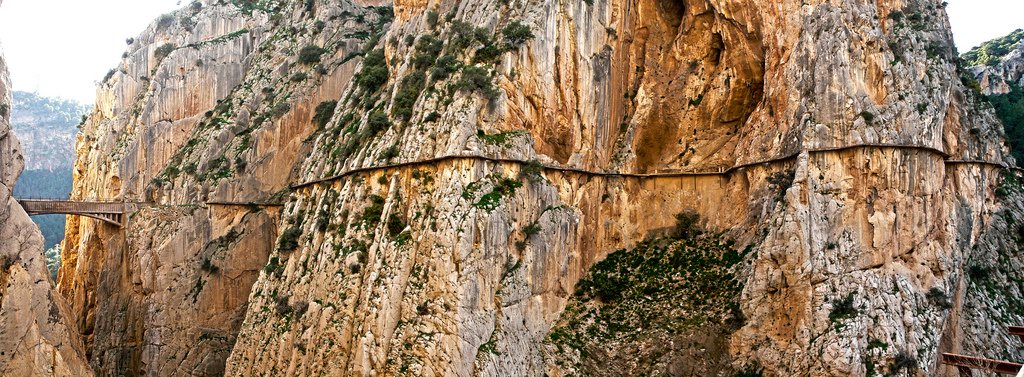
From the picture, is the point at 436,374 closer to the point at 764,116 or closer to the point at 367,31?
the point at 764,116

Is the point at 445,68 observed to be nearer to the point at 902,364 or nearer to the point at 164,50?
the point at 902,364

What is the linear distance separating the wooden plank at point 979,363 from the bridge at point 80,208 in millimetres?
55890

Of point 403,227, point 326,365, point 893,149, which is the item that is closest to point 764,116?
point 893,149

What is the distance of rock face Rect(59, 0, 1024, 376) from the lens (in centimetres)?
4966

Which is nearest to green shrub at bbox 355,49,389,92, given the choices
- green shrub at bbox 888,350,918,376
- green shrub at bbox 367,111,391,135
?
green shrub at bbox 367,111,391,135

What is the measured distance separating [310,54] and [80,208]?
67.5 feet

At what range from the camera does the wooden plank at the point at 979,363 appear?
48.9 meters

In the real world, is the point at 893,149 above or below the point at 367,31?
below

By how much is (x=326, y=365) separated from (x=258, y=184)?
2395 centimetres

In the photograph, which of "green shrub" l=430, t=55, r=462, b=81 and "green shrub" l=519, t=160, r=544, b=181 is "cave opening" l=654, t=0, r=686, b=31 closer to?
→ "green shrub" l=430, t=55, r=462, b=81

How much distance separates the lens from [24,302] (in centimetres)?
5016

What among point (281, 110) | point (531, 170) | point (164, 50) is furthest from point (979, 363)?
point (164, 50)

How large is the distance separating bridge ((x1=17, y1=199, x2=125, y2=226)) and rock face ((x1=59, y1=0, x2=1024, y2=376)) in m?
1.48

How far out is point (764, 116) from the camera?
2217 inches
